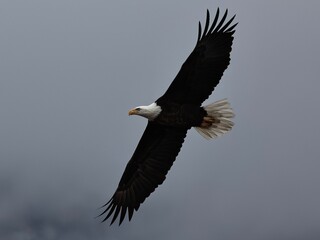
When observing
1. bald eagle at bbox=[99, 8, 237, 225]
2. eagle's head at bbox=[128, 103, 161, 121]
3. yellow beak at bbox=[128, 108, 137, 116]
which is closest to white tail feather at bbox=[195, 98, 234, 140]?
bald eagle at bbox=[99, 8, 237, 225]

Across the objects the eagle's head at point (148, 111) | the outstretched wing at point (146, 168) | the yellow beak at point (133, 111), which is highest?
the yellow beak at point (133, 111)

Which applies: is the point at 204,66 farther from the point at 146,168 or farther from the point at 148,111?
the point at 146,168

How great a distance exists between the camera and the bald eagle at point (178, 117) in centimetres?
1473

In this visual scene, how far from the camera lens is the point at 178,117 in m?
15.0

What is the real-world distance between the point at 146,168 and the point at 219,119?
5.84 ft

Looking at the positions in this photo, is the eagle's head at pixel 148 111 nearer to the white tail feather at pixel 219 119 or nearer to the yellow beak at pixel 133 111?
the yellow beak at pixel 133 111

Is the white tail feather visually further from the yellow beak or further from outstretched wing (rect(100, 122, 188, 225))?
the yellow beak

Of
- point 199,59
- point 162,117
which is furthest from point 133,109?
point 199,59

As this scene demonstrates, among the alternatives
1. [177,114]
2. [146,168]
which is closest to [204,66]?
[177,114]

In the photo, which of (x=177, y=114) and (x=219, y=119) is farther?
(x=219, y=119)

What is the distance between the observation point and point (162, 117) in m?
15.1

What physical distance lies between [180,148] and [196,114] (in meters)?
1.04

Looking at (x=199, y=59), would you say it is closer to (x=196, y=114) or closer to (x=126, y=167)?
(x=196, y=114)

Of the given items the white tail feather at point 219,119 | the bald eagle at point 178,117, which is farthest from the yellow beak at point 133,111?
the white tail feather at point 219,119
